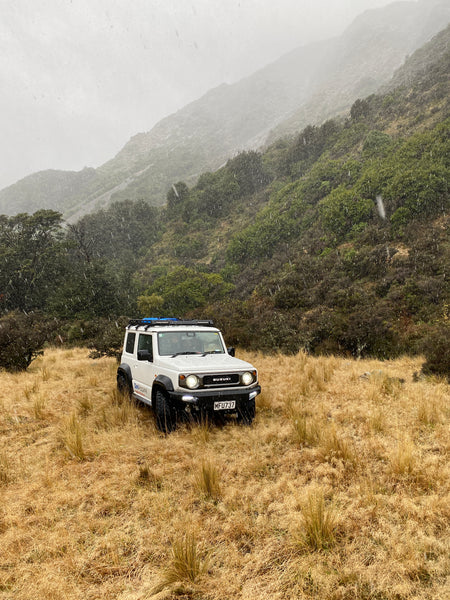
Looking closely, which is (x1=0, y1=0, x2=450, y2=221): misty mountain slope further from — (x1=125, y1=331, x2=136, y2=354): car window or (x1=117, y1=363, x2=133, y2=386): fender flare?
(x1=117, y1=363, x2=133, y2=386): fender flare

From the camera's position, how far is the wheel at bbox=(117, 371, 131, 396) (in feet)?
24.0

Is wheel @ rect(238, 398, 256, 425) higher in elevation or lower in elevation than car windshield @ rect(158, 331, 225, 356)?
lower

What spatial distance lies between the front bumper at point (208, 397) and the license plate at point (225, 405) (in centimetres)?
5

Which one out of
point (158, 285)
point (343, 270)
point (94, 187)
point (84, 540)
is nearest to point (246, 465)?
point (84, 540)

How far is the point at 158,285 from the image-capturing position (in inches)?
1444

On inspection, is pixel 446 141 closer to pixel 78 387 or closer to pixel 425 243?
pixel 425 243

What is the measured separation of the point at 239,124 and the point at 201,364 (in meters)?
190

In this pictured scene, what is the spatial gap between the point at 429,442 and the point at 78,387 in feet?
26.9

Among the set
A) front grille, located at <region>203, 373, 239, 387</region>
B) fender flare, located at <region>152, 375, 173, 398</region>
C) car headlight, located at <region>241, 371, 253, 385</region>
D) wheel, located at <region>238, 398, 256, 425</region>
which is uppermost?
fender flare, located at <region>152, 375, 173, 398</region>

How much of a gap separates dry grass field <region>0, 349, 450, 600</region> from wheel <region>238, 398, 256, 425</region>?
0.79 ft

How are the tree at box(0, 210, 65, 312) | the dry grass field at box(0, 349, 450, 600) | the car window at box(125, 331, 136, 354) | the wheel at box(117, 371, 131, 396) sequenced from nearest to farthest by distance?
the dry grass field at box(0, 349, 450, 600), the wheel at box(117, 371, 131, 396), the car window at box(125, 331, 136, 354), the tree at box(0, 210, 65, 312)

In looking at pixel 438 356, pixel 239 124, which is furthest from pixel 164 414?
pixel 239 124

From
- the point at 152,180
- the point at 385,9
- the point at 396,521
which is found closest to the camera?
the point at 396,521

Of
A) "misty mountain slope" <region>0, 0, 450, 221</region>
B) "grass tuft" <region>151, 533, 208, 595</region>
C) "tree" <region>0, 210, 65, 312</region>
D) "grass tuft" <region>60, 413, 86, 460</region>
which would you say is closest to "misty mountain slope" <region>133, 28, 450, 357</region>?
"grass tuft" <region>151, 533, 208, 595</region>
